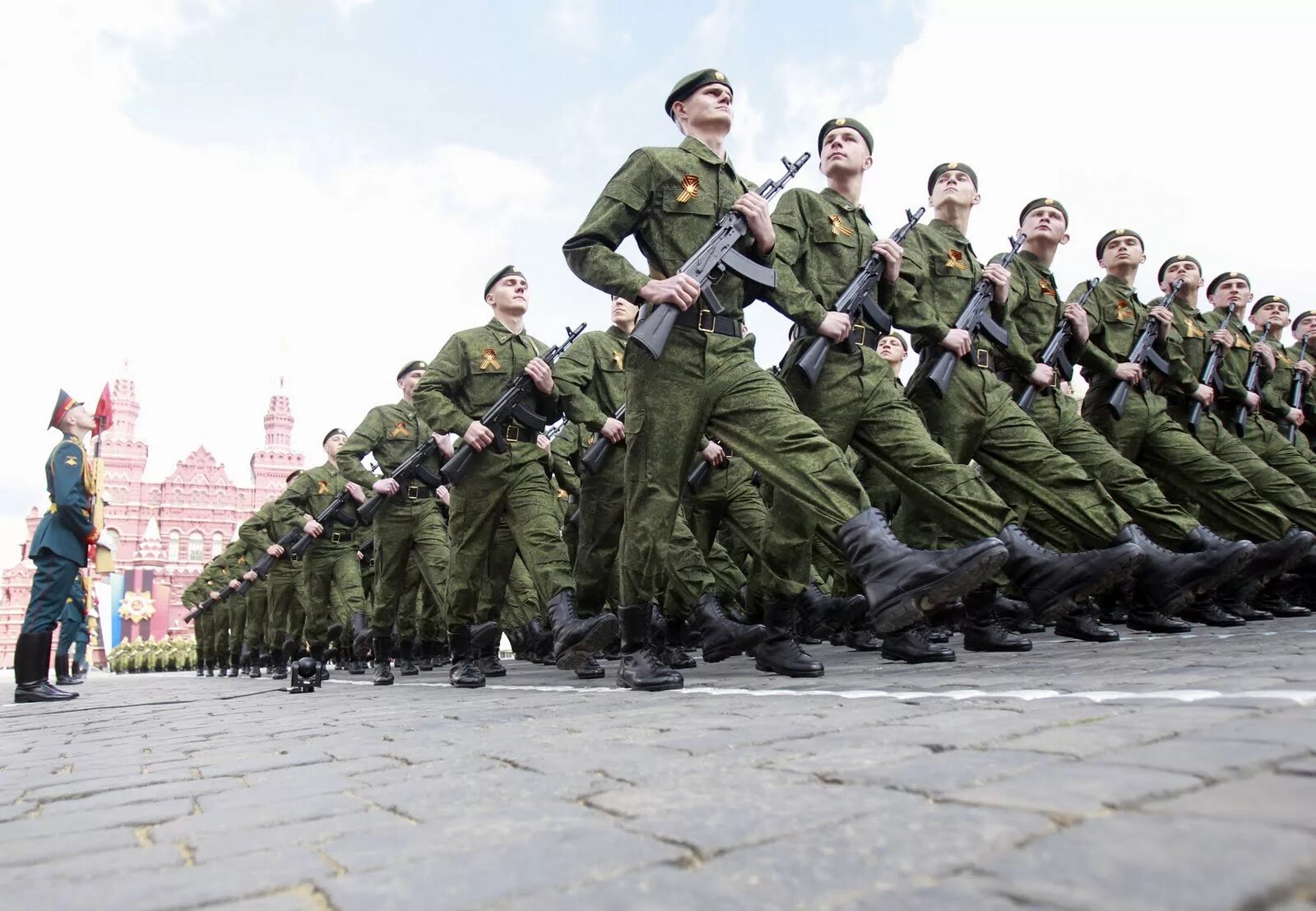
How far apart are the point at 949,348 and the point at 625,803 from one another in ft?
14.1

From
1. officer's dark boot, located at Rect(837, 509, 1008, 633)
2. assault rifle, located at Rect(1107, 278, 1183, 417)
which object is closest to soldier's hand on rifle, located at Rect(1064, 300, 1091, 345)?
assault rifle, located at Rect(1107, 278, 1183, 417)

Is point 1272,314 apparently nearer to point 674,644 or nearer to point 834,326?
point 674,644

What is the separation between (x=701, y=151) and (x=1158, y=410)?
13.2 ft

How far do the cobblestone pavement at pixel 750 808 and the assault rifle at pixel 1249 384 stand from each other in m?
5.88

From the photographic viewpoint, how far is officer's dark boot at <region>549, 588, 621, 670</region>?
516 cm

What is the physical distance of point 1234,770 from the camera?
143 cm

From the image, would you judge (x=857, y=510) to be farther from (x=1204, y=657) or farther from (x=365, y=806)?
(x=365, y=806)

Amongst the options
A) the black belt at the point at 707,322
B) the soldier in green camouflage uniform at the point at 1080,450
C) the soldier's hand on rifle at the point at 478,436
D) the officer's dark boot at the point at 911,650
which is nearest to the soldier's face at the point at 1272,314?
the soldier in green camouflage uniform at the point at 1080,450

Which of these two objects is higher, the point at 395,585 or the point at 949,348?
the point at 949,348

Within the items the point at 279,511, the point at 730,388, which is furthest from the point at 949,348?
the point at 279,511

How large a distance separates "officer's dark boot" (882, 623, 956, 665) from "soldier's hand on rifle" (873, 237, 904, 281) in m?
1.77

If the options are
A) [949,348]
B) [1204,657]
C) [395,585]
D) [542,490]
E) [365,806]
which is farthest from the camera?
[395,585]

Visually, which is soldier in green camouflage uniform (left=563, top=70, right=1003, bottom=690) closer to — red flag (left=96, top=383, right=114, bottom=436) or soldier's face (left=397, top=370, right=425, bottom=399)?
soldier's face (left=397, top=370, right=425, bottom=399)

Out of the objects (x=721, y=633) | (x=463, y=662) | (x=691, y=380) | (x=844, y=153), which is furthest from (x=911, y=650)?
(x=463, y=662)
